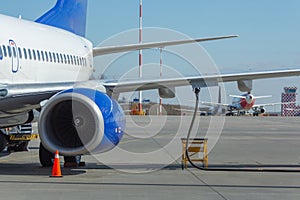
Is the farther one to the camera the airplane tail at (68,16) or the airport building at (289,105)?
the airport building at (289,105)

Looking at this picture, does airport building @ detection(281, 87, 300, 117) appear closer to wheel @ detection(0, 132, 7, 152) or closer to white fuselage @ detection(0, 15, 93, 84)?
white fuselage @ detection(0, 15, 93, 84)

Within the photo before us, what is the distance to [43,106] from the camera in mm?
11570

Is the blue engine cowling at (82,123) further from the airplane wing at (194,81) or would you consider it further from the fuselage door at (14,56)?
the fuselage door at (14,56)

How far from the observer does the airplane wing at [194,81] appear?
12.8 metres

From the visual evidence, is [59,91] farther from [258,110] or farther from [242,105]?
[258,110]

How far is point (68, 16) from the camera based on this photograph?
20.5 metres

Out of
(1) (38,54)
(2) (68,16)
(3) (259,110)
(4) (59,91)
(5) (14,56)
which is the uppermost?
(2) (68,16)

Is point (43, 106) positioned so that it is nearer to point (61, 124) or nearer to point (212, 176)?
point (61, 124)

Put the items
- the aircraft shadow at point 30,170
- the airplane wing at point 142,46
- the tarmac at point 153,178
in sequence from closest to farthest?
the tarmac at point 153,178 → the aircraft shadow at point 30,170 → the airplane wing at point 142,46

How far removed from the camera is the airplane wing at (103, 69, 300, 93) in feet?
42.0

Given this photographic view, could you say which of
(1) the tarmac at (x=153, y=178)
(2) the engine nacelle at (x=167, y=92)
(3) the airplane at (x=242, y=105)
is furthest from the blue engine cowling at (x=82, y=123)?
(3) the airplane at (x=242, y=105)

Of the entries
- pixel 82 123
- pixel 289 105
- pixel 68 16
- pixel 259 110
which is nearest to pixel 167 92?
pixel 82 123

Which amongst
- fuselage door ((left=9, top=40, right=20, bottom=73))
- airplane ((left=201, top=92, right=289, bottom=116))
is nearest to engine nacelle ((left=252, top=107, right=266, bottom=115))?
airplane ((left=201, top=92, right=289, bottom=116))

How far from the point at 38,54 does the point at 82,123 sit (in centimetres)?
345
